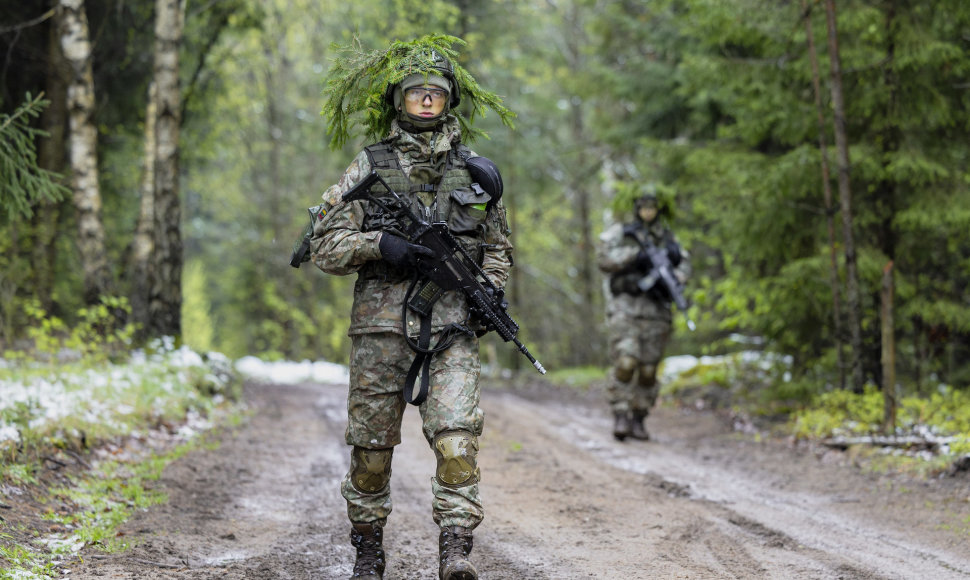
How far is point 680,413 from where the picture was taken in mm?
12398

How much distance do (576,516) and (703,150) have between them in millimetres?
7218

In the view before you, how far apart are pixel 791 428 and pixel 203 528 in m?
6.90

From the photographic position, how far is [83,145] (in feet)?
34.3

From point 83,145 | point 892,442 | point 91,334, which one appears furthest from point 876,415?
point 83,145

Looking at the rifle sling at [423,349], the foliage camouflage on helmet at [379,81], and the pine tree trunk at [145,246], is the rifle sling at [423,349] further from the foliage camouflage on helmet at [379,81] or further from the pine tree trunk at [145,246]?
the pine tree trunk at [145,246]

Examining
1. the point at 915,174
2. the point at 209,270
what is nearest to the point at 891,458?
the point at 915,174

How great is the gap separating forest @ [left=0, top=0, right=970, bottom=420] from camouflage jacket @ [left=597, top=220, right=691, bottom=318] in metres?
0.58

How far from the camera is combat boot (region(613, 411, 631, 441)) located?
31.0 ft

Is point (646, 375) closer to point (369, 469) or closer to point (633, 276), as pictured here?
point (633, 276)

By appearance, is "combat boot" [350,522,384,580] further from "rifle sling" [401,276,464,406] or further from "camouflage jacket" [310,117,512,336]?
"camouflage jacket" [310,117,512,336]

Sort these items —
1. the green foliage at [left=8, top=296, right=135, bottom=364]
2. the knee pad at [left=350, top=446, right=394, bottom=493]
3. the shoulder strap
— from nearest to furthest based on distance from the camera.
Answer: the knee pad at [left=350, top=446, right=394, bottom=493], the shoulder strap, the green foliage at [left=8, top=296, right=135, bottom=364]

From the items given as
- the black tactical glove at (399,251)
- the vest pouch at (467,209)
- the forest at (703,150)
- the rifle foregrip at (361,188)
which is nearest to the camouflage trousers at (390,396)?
the black tactical glove at (399,251)

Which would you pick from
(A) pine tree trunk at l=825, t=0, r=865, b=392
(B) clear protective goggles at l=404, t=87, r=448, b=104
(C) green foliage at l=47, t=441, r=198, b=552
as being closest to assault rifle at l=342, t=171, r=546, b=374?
(B) clear protective goggles at l=404, t=87, r=448, b=104

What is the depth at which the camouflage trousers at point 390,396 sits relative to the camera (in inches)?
163
